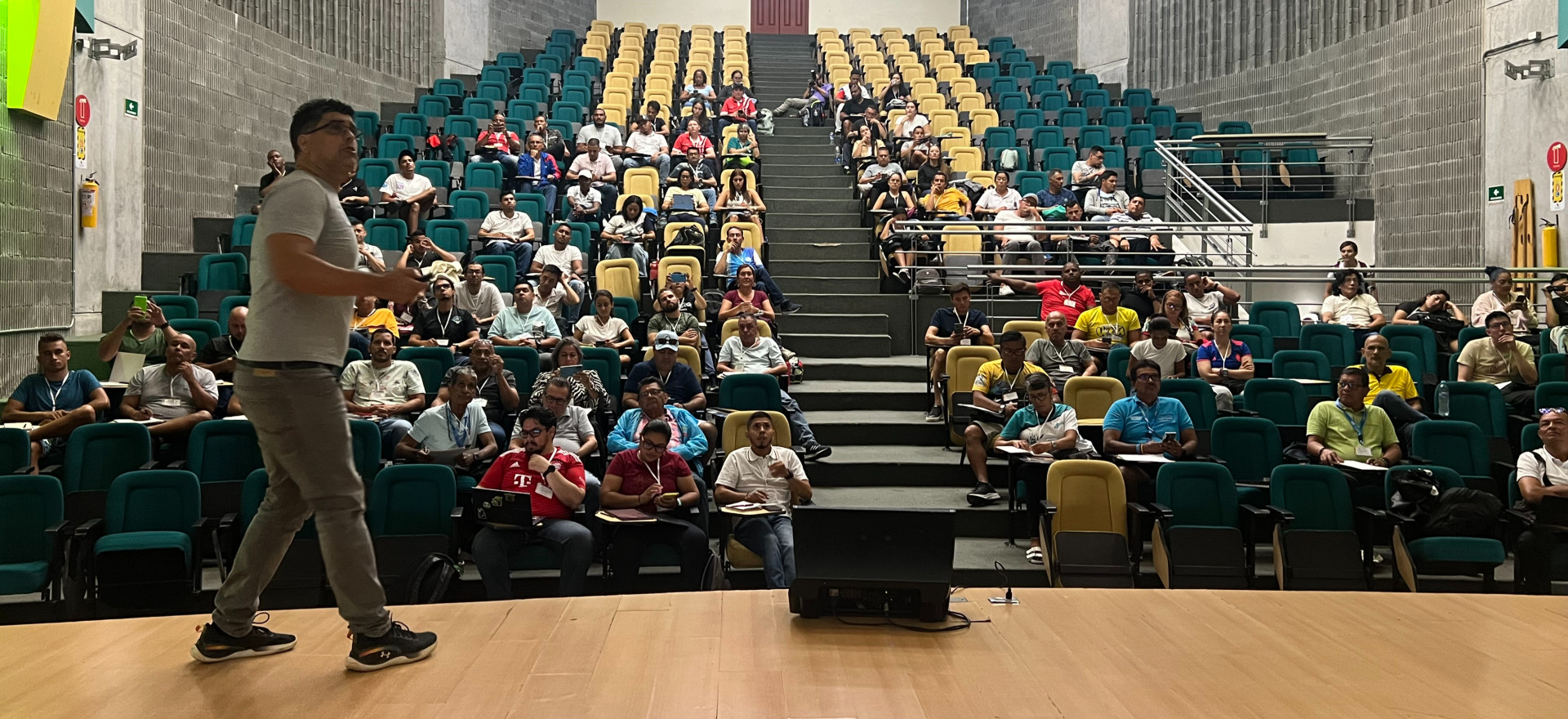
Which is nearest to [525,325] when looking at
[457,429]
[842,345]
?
[457,429]

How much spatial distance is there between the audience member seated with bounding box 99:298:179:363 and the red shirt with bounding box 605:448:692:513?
2.89m

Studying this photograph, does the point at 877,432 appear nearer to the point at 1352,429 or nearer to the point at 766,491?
the point at 766,491

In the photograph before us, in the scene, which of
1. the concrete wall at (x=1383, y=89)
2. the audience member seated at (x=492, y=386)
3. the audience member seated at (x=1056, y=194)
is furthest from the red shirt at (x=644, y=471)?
the concrete wall at (x=1383, y=89)

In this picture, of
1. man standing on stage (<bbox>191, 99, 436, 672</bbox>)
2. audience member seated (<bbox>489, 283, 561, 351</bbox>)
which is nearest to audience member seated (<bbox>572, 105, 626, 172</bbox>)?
audience member seated (<bbox>489, 283, 561, 351</bbox>)

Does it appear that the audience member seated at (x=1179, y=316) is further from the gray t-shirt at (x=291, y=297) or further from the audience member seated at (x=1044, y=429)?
the gray t-shirt at (x=291, y=297)

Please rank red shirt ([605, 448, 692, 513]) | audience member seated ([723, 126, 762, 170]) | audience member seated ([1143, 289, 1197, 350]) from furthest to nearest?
1. audience member seated ([723, 126, 762, 170])
2. audience member seated ([1143, 289, 1197, 350])
3. red shirt ([605, 448, 692, 513])

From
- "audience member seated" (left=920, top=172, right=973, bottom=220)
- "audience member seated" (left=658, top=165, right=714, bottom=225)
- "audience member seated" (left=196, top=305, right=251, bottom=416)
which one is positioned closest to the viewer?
"audience member seated" (left=196, top=305, right=251, bottom=416)

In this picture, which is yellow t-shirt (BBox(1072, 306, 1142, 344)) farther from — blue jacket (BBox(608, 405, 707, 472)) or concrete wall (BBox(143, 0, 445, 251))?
concrete wall (BBox(143, 0, 445, 251))

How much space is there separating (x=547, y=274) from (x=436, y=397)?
6.14ft

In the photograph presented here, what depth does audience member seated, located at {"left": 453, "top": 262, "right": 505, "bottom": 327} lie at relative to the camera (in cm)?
853

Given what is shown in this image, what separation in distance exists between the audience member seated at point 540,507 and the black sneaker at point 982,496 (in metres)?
2.29

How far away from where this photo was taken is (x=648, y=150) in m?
12.5

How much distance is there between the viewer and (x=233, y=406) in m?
6.70

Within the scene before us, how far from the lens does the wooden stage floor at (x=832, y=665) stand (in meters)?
2.70
